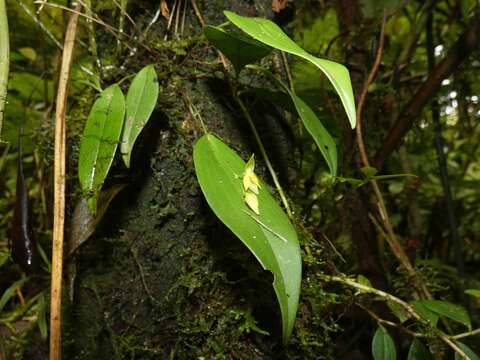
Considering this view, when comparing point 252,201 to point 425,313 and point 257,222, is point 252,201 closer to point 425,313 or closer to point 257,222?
point 257,222

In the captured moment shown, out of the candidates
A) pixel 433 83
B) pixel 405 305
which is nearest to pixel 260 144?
pixel 405 305

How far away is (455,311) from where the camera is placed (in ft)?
2.05

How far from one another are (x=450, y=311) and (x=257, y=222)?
344mm

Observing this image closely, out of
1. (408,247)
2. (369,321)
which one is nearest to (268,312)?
(369,321)

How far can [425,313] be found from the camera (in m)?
0.63

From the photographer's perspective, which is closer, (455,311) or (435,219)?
(455,311)

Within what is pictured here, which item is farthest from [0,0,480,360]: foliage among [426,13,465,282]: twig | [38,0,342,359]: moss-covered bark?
[426,13,465,282]: twig

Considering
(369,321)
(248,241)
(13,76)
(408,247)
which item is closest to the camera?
(248,241)

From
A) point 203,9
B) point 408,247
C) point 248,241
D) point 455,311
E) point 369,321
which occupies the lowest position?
point 369,321

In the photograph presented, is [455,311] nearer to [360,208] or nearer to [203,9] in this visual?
[360,208]

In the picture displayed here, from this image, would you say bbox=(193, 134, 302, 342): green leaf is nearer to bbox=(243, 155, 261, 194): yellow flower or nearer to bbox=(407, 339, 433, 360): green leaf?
bbox=(243, 155, 261, 194): yellow flower

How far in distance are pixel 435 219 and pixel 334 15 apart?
67cm

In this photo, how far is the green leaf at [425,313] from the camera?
623 mm

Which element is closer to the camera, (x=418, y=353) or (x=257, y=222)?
(x=257, y=222)
